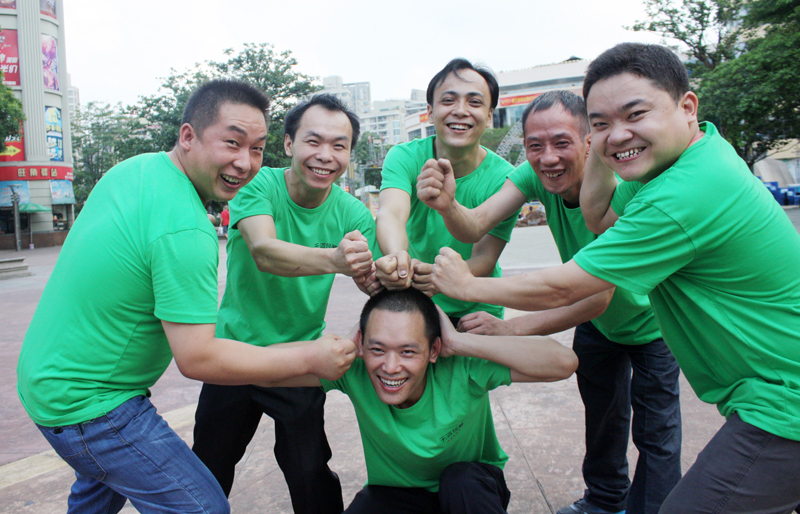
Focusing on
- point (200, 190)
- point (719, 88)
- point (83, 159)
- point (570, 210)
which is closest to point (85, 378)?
point (200, 190)

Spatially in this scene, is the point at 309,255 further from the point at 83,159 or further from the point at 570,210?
the point at 83,159

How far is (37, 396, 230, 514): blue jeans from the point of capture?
1867 mm

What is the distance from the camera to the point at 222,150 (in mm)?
2111

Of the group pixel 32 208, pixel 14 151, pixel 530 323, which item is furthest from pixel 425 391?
pixel 14 151

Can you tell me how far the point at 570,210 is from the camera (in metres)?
2.88

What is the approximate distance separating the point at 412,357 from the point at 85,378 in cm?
121

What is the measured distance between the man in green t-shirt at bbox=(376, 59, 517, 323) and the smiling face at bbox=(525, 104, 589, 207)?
0.32 m

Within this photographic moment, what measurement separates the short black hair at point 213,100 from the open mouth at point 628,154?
1355 mm

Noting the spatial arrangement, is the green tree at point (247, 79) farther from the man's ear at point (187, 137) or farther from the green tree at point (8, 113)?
the man's ear at point (187, 137)

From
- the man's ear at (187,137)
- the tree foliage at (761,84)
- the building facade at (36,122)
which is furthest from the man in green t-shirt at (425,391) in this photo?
the building facade at (36,122)

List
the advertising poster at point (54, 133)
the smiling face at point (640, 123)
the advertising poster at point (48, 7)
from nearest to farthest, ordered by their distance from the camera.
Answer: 1. the smiling face at point (640, 123)
2. the advertising poster at point (48, 7)
3. the advertising poster at point (54, 133)

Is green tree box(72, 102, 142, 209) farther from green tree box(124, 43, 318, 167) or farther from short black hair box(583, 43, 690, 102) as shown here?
short black hair box(583, 43, 690, 102)

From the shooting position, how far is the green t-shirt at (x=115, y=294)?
183 centimetres

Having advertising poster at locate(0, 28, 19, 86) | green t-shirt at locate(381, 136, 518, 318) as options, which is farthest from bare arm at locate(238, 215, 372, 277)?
advertising poster at locate(0, 28, 19, 86)
